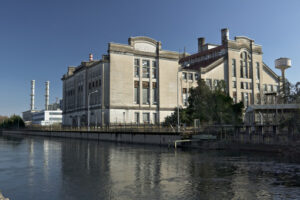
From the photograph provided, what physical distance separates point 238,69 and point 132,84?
34389 mm

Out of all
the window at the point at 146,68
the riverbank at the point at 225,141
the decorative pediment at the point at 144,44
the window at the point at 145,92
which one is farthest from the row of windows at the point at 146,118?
the riverbank at the point at 225,141

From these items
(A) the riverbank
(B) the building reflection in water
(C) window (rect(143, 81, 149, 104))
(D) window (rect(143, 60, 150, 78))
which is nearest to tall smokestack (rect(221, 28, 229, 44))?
(D) window (rect(143, 60, 150, 78))

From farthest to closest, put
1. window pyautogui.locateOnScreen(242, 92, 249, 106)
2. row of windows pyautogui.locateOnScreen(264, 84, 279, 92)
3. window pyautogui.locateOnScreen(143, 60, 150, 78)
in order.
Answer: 1. row of windows pyautogui.locateOnScreen(264, 84, 279, 92)
2. window pyautogui.locateOnScreen(242, 92, 249, 106)
3. window pyautogui.locateOnScreen(143, 60, 150, 78)

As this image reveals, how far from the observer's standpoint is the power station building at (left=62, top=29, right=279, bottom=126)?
80812mm

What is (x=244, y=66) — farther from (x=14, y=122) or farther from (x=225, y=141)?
(x=14, y=122)

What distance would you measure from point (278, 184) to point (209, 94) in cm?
4055

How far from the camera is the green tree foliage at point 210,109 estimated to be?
5472 cm

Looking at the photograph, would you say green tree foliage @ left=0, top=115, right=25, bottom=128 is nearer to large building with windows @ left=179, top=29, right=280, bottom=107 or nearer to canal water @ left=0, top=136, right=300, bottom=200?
large building with windows @ left=179, top=29, right=280, bottom=107

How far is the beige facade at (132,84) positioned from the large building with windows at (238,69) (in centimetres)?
705

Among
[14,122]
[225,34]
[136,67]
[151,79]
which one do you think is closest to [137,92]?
[151,79]

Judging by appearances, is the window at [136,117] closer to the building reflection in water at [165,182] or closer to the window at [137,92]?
the window at [137,92]

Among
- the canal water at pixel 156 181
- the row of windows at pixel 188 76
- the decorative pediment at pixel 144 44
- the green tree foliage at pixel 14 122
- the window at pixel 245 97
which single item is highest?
the decorative pediment at pixel 144 44

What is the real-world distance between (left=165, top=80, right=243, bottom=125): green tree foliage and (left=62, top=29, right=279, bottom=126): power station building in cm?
1063

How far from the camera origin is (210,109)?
181 feet
